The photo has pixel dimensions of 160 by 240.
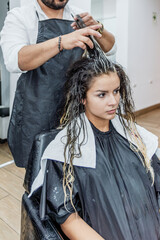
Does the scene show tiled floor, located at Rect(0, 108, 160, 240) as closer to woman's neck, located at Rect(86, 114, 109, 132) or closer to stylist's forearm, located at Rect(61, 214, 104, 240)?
stylist's forearm, located at Rect(61, 214, 104, 240)

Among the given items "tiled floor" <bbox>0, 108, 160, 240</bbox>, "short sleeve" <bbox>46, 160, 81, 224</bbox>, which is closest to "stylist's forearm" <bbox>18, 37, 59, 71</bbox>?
"short sleeve" <bbox>46, 160, 81, 224</bbox>

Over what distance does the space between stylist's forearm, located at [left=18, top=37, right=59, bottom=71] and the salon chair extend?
303mm

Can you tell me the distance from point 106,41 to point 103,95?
1.13ft

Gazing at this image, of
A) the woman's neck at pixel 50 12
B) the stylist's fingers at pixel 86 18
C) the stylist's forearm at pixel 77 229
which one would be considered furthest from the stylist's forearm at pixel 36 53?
the stylist's forearm at pixel 77 229

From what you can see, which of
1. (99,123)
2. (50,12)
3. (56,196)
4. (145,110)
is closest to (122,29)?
(145,110)

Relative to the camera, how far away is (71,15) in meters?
1.22

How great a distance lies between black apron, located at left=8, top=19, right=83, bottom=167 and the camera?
1131 millimetres

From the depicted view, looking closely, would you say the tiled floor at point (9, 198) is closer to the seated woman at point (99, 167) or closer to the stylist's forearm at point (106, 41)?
the seated woman at point (99, 167)

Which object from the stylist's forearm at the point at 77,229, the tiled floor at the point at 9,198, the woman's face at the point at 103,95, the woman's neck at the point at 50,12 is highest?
the woman's neck at the point at 50,12

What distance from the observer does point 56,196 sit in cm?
84

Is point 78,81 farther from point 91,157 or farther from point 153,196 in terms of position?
point 153,196

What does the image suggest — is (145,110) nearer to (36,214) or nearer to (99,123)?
(99,123)

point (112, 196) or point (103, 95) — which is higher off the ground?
point (103, 95)

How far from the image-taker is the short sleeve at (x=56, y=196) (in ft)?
2.71
